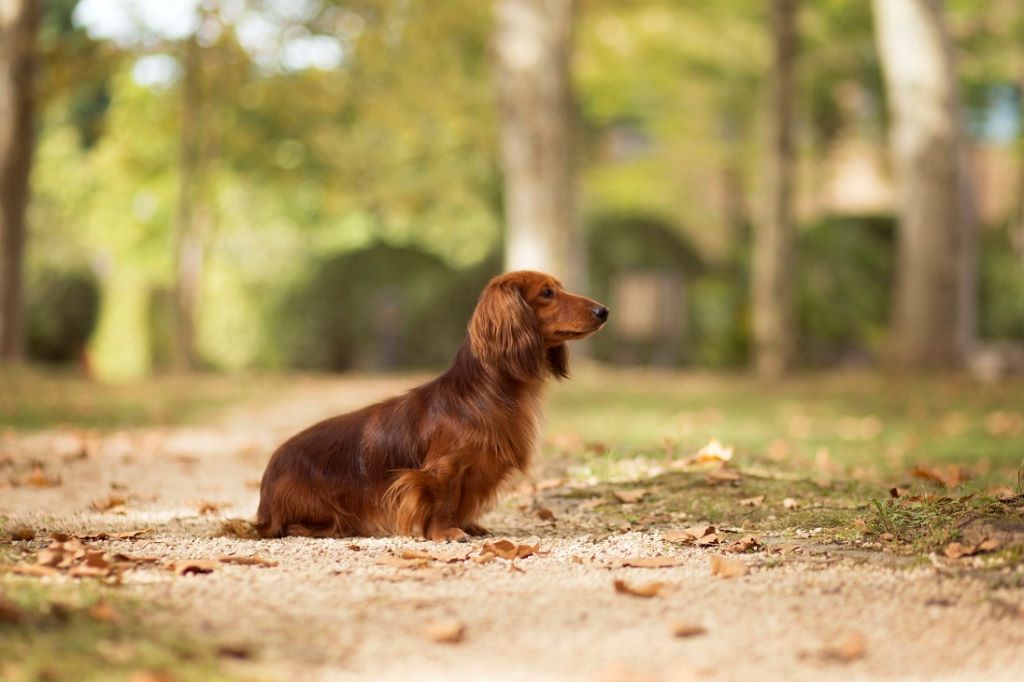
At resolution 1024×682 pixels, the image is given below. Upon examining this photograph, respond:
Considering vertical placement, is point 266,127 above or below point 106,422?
above

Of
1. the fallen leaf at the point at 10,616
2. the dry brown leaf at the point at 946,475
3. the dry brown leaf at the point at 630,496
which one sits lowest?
the dry brown leaf at the point at 946,475

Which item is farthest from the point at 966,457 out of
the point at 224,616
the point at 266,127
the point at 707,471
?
the point at 266,127

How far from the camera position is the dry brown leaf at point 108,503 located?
251 inches

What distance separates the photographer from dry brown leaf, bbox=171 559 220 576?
439 cm

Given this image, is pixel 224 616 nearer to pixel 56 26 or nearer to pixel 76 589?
pixel 76 589

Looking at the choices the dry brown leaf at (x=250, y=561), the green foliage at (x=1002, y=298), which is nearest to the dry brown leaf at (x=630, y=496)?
the dry brown leaf at (x=250, y=561)

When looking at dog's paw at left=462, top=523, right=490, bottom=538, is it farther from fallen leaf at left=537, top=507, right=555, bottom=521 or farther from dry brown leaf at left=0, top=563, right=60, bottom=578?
dry brown leaf at left=0, top=563, right=60, bottom=578

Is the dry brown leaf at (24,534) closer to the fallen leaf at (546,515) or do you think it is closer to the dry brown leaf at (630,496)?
the fallen leaf at (546,515)

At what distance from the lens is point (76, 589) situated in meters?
4.03

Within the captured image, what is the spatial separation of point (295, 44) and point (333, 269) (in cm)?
410

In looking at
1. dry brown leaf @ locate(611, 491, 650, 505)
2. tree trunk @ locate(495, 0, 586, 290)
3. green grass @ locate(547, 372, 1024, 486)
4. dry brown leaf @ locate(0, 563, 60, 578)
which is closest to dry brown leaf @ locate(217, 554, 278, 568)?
dry brown leaf @ locate(0, 563, 60, 578)

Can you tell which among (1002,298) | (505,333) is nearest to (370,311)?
(1002,298)

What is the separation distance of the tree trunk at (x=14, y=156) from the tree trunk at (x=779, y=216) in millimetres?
10100

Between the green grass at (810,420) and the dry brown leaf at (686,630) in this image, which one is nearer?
the dry brown leaf at (686,630)
